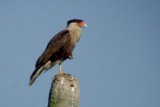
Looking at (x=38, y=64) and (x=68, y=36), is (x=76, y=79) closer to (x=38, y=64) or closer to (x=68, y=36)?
(x=38, y=64)

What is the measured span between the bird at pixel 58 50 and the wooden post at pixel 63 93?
2180mm

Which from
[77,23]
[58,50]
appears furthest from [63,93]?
[77,23]

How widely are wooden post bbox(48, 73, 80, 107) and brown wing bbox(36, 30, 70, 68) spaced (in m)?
2.35

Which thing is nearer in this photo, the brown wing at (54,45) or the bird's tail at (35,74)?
the bird's tail at (35,74)

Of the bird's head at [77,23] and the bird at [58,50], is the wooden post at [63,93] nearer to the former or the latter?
the bird at [58,50]

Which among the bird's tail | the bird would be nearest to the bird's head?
the bird

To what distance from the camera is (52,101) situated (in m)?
4.76

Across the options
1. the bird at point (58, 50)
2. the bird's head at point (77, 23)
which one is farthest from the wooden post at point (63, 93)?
the bird's head at point (77, 23)

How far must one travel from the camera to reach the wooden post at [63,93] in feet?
15.4

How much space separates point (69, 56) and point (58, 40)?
55cm

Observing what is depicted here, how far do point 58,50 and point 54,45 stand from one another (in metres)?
0.18

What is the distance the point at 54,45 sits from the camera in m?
7.82

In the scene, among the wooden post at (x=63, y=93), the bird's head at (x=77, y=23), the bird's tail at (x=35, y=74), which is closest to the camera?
the wooden post at (x=63, y=93)

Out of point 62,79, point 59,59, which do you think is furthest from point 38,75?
point 62,79
